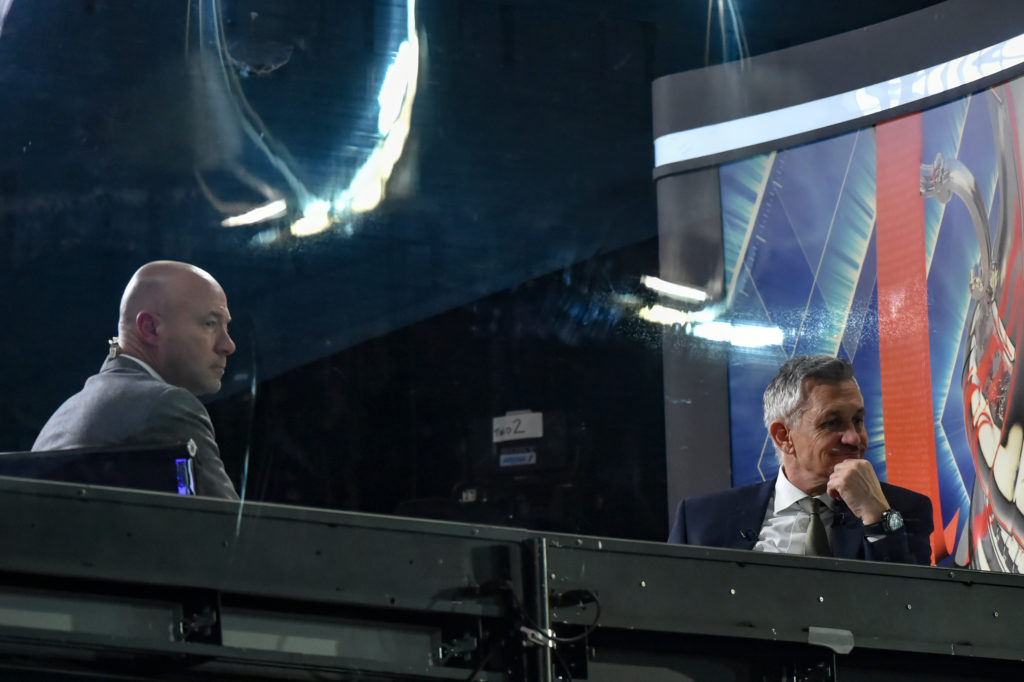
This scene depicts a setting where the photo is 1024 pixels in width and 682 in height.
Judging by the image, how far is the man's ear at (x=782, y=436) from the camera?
174 centimetres

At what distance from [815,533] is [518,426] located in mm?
2063

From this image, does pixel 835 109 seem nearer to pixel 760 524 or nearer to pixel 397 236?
pixel 760 524

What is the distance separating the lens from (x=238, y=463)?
11.2ft

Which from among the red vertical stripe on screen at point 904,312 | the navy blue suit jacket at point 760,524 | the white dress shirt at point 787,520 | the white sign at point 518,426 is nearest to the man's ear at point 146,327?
the navy blue suit jacket at point 760,524

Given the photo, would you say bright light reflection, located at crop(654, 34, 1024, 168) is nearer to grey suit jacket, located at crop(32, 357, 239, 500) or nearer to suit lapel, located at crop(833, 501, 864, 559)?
suit lapel, located at crop(833, 501, 864, 559)

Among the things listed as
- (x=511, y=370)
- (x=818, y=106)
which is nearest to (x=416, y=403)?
(x=511, y=370)

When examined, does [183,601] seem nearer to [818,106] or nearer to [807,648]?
[807,648]

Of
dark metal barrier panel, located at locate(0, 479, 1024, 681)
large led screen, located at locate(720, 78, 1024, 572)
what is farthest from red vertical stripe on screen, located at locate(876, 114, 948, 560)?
dark metal barrier panel, located at locate(0, 479, 1024, 681)

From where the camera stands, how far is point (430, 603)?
1.12m

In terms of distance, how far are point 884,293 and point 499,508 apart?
3.55 feet

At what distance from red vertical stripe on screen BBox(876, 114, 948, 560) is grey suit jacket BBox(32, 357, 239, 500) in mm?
1605

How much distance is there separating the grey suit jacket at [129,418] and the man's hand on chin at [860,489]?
72cm

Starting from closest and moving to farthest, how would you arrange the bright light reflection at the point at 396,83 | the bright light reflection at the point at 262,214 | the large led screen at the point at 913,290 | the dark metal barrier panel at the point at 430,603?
1. the dark metal barrier panel at the point at 430,603
2. the large led screen at the point at 913,290
3. the bright light reflection at the point at 262,214
4. the bright light reflection at the point at 396,83

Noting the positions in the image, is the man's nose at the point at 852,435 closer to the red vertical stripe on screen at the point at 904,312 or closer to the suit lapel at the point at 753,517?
the suit lapel at the point at 753,517
